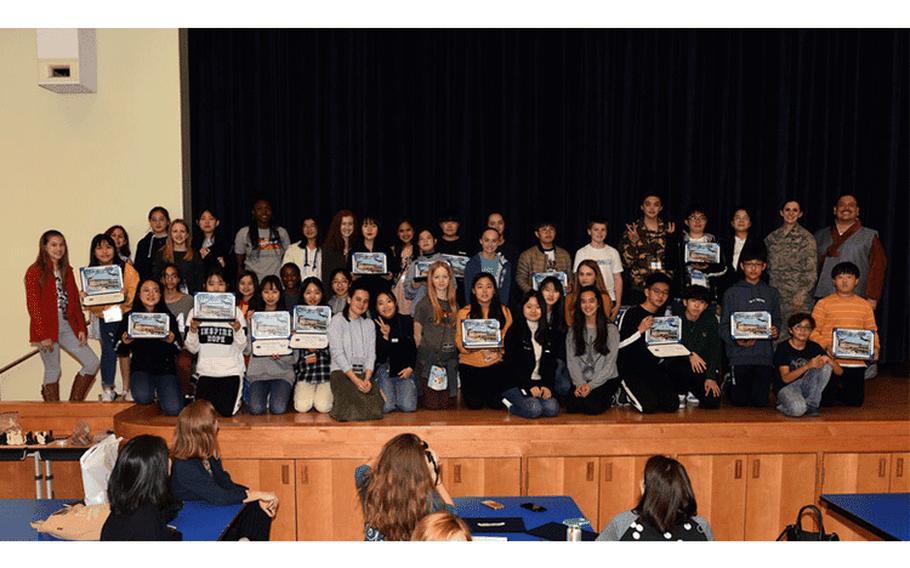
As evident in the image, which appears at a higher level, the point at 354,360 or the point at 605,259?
the point at 605,259

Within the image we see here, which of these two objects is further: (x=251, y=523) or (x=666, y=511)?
(x=251, y=523)

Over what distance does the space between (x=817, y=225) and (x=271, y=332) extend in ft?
21.2

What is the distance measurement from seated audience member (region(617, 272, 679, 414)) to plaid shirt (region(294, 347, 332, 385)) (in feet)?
8.13

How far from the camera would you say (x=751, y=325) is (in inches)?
230

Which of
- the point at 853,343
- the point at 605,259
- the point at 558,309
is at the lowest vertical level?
the point at 853,343

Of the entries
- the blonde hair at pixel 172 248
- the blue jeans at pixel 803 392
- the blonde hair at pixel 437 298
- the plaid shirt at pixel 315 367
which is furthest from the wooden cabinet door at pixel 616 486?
the blonde hair at pixel 172 248

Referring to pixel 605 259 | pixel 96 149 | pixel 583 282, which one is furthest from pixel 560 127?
pixel 96 149

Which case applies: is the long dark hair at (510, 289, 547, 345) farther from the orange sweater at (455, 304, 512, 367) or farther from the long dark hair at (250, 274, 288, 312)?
the long dark hair at (250, 274, 288, 312)

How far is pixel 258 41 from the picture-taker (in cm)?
787

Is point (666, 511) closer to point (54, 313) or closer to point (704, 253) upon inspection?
point (704, 253)

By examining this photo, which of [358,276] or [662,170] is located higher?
[662,170]

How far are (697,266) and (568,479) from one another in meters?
2.41
